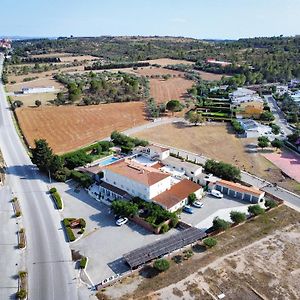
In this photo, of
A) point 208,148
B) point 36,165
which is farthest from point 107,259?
point 208,148

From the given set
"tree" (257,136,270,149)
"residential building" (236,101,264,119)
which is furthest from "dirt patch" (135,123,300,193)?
"residential building" (236,101,264,119)

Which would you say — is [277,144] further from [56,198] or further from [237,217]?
[56,198]

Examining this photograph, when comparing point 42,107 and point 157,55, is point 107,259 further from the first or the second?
point 157,55

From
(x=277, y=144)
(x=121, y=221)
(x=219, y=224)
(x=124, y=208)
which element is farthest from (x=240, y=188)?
(x=277, y=144)

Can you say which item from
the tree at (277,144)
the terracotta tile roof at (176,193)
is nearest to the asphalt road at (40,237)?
the terracotta tile roof at (176,193)

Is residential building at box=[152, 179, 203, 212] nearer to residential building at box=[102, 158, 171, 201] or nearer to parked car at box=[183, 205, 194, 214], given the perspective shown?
parked car at box=[183, 205, 194, 214]
